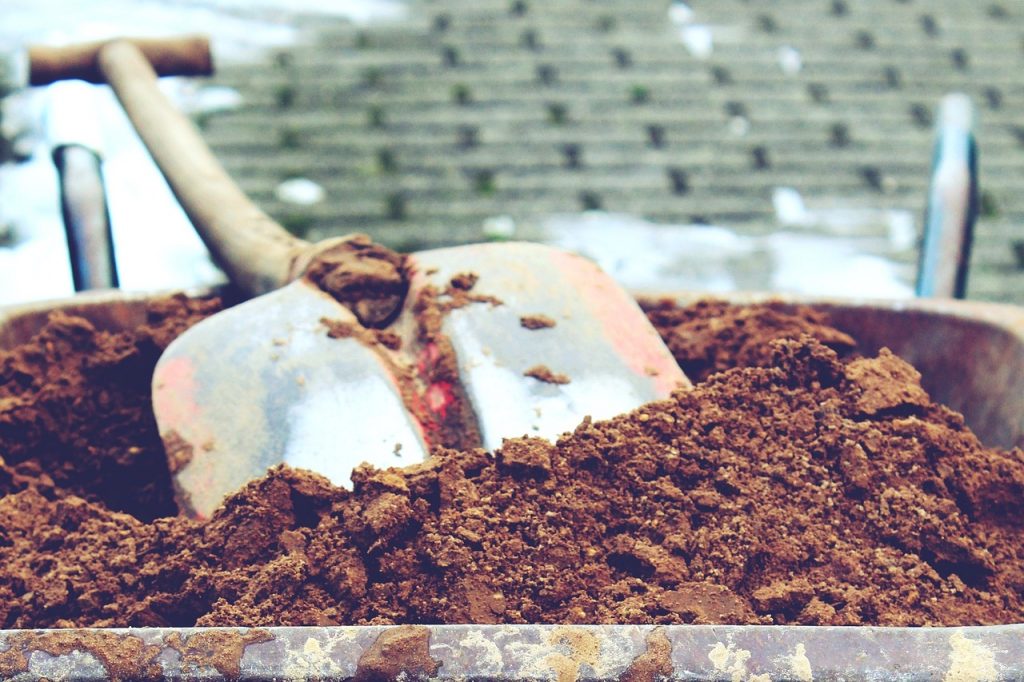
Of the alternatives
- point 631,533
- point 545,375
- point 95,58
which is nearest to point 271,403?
point 545,375

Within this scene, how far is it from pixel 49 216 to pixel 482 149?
124cm

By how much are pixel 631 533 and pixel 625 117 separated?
2.67 metres

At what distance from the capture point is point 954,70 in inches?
140

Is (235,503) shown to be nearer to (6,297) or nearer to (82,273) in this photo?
(82,273)

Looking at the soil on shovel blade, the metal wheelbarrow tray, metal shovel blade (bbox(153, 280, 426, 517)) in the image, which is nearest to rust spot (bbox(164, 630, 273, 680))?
the metal wheelbarrow tray

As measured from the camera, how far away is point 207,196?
160 cm

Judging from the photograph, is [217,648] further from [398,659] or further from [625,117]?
[625,117]

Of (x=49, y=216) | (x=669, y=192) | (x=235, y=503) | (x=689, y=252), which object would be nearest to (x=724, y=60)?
(x=669, y=192)

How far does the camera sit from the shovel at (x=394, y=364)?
109cm

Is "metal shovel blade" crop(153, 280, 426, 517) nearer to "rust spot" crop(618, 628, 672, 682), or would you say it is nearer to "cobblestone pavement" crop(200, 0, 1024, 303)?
"rust spot" crop(618, 628, 672, 682)

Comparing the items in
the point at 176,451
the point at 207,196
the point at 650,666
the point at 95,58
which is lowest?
the point at 650,666

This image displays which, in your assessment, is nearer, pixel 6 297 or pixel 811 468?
pixel 811 468

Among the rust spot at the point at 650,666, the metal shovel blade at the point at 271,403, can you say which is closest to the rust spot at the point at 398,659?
the rust spot at the point at 650,666

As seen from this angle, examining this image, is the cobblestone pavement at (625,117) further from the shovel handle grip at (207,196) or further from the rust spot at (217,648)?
the rust spot at (217,648)
